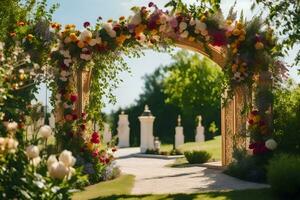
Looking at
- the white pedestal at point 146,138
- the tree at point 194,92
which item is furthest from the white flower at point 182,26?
the tree at point 194,92

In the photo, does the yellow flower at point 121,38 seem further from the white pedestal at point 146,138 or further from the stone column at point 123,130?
the stone column at point 123,130

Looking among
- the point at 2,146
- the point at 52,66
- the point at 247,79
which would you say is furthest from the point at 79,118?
the point at 2,146

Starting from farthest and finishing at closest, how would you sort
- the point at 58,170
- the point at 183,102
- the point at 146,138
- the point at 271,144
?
1. the point at 183,102
2. the point at 146,138
3. the point at 271,144
4. the point at 58,170

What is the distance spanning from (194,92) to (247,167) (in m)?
30.1

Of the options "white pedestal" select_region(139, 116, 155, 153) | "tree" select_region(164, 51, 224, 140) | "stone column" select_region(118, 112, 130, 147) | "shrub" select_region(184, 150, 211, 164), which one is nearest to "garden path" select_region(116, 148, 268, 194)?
"shrub" select_region(184, 150, 211, 164)

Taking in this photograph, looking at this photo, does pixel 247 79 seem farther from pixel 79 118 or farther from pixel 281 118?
pixel 79 118

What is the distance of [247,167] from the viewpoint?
1022 centimetres

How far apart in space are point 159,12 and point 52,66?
2682mm

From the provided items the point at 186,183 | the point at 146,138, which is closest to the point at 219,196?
the point at 186,183

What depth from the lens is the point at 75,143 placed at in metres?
11.1

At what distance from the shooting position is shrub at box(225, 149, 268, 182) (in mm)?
9953

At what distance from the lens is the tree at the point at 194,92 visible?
39.2 m

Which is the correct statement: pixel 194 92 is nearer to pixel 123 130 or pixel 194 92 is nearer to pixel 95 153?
pixel 123 130

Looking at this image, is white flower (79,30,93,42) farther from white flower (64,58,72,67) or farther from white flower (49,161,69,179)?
white flower (49,161,69,179)
